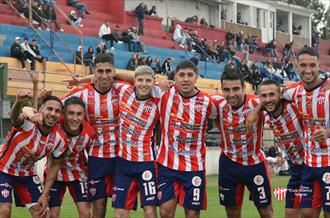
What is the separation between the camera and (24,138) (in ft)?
32.2

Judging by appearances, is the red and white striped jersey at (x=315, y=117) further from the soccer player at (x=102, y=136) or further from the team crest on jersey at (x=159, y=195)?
the soccer player at (x=102, y=136)

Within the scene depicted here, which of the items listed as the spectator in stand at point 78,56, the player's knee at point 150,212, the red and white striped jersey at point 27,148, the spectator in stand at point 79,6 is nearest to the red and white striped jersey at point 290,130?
the player's knee at point 150,212

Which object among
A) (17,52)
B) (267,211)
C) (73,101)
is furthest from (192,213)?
(17,52)

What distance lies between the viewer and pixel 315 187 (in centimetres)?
925

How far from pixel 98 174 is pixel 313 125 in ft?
10.6

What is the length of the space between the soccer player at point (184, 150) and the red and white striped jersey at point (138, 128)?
0.22 metres

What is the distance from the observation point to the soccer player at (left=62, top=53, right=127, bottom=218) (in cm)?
1029

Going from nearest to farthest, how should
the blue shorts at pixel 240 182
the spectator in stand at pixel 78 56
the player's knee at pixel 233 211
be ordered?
1. the blue shorts at pixel 240 182
2. the player's knee at pixel 233 211
3. the spectator in stand at pixel 78 56

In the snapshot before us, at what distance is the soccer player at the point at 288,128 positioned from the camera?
9703mm

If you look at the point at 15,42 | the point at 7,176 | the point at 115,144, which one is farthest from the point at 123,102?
the point at 15,42

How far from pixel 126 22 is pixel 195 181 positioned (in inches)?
1056

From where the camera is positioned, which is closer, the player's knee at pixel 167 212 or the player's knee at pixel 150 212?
the player's knee at pixel 167 212

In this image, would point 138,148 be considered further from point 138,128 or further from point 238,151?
point 238,151

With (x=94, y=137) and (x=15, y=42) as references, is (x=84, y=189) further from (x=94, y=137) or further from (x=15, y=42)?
(x=15, y=42)
